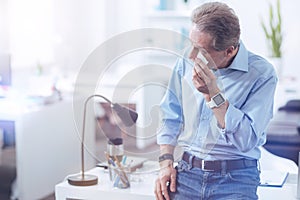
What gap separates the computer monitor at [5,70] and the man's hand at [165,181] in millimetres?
1875

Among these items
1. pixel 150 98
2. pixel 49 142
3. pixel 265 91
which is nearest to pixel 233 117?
pixel 265 91

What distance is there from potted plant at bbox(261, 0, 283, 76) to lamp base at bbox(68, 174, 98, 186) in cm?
256

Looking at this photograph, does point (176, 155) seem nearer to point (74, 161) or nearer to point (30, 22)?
point (74, 161)

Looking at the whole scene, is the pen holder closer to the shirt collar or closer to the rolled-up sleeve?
the rolled-up sleeve

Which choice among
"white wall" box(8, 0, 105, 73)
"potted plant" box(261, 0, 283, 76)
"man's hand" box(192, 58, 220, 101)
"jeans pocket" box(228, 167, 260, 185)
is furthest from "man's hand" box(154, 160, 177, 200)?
"white wall" box(8, 0, 105, 73)

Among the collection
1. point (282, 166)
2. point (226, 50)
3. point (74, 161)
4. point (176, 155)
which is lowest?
point (74, 161)

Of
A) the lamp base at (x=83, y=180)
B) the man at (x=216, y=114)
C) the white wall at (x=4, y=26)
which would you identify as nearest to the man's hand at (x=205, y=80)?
the man at (x=216, y=114)

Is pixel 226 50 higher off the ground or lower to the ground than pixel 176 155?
higher

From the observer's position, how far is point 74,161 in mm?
3639

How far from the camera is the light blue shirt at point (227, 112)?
159cm

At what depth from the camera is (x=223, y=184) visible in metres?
1.68

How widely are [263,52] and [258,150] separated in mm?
2919

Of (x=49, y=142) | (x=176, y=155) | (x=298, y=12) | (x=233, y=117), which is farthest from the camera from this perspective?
(x=298, y=12)

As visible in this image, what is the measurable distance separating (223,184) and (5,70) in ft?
6.92
